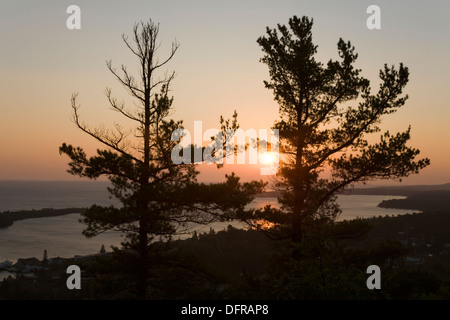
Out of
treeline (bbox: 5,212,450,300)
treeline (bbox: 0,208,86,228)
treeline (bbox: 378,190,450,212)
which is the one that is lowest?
treeline (bbox: 0,208,86,228)

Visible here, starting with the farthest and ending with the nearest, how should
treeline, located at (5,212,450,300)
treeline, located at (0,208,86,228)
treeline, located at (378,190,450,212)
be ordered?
treeline, located at (378,190,450,212)
treeline, located at (0,208,86,228)
treeline, located at (5,212,450,300)

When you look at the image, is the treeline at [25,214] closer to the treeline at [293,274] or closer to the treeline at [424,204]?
the treeline at [293,274]

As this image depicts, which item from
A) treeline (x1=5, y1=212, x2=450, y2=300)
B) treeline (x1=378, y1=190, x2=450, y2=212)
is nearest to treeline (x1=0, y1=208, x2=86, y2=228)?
treeline (x1=5, y1=212, x2=450, y2=300)

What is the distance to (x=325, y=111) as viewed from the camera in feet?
42.5

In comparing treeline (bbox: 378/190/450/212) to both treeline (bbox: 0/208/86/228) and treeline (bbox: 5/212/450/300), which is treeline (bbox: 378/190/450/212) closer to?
treeline (bbox: 5/212/450/300)

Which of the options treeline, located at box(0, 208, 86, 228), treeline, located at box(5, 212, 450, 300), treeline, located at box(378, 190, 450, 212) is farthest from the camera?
treeline, located at box(378, 190, 450, 212)

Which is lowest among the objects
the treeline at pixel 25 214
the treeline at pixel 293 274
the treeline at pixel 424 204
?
the treeline at pixel 25 214

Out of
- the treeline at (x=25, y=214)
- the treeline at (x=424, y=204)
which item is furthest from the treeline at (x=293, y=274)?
the treeline at (x=25, y=214)

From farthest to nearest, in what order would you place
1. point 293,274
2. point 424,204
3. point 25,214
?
1. point 25,214
2. point 424,204
3. point 293,274

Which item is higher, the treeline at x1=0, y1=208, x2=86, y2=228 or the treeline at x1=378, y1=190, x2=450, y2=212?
the treeline at x1=378, y1=190, x2=450, y2=212

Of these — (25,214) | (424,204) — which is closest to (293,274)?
(424,204)

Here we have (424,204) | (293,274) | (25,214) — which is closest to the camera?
(293,274)

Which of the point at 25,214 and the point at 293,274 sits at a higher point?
the point at 293,274

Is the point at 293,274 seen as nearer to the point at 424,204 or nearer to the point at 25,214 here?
the point at 424,204
